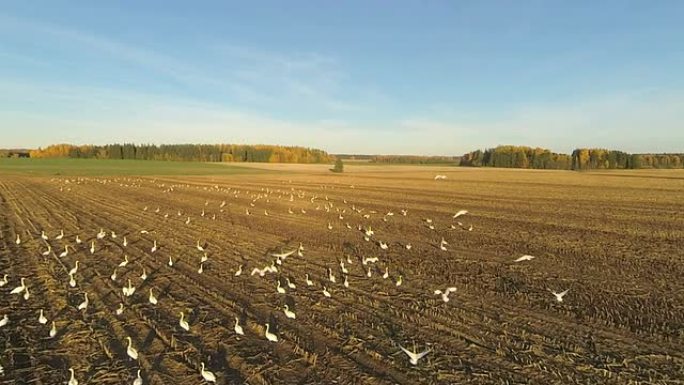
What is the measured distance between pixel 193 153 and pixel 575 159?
133m

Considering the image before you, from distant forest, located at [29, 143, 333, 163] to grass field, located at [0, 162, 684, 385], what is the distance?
14698 centimetres

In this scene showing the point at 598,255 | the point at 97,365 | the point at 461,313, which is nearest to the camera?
the point at 97,365

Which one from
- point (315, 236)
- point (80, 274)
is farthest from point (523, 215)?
point (80, 274)

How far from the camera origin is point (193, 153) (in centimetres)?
16912

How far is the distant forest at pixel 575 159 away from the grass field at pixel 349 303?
377 feet

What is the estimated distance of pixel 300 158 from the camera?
546 feet

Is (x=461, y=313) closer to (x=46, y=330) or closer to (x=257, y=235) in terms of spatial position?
(x=46, y=330)

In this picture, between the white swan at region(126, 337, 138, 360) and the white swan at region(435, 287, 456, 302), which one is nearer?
Answer: the white swan at region(126, 337, 138, 360)

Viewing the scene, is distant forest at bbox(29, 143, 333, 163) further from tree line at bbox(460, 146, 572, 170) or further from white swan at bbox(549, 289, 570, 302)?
white swan at bbox(549, 289, 570, 302)

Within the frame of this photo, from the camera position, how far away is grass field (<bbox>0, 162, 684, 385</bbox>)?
704 cm

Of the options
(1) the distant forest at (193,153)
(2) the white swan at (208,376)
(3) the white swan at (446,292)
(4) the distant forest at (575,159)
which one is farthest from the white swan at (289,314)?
(1) the distant forest at (193,153)

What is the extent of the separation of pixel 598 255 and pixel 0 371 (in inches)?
637

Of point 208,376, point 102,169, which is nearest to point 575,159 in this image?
point 102,169

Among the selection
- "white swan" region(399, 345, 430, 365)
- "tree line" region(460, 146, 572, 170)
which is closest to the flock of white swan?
"white swan" region(399, 345, 430, 365)
